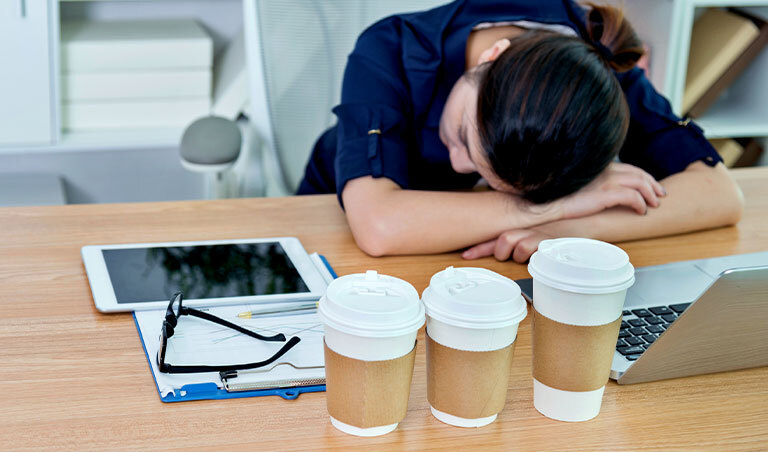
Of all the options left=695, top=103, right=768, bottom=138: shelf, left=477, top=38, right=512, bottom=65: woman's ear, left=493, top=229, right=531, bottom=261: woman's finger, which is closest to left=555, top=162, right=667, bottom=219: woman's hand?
left=493, top=229, right=531, bottom=261: woman's finger

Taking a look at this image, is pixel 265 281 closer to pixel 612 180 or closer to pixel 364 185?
pixel 364 185

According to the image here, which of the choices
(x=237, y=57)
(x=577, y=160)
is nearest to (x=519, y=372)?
(x=577, y=160)

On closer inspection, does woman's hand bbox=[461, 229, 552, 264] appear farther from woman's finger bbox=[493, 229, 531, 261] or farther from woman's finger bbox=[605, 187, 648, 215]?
woman's finger bbox=[605, 187, 648, 215]

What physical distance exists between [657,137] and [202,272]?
0.77 meters

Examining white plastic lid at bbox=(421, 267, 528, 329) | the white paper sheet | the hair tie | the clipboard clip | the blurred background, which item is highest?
the hair tie

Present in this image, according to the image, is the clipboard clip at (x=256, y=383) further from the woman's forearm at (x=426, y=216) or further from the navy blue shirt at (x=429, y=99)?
the navy blue shirt at (x=429, y=99)

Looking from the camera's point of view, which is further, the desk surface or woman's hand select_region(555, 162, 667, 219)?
woman's hand select_region(555, 162, 667, 219)

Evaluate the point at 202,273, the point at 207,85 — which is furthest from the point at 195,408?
the point at 207,85

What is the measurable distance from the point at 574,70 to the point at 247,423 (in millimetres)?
576

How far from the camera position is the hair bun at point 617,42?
108cm

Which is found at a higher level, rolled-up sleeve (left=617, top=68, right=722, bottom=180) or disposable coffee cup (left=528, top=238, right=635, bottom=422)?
disposable coffee cup (left=528, top=238, right=635, bottom=422)

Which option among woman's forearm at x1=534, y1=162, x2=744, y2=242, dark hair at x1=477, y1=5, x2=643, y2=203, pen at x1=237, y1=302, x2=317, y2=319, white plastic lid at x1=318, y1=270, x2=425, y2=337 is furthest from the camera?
woman's forearm at x1=534, y1=162, x2=744, y2=242

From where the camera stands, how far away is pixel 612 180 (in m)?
1.07

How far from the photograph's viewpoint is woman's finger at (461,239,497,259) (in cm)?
96
